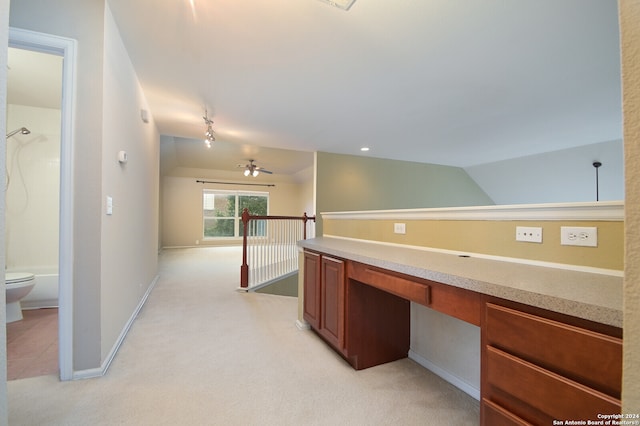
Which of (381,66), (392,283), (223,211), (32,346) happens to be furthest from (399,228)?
(223,211)

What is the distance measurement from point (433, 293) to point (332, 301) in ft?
3.39

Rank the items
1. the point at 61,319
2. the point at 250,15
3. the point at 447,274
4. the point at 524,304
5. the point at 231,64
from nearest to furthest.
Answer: the point at 524,304 → the point at 447,274 → the point at 61,319 → the point at 250,15 → the point at 231,64

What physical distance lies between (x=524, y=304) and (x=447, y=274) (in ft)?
1.00

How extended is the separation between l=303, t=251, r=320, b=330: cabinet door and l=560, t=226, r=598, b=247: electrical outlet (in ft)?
5.37

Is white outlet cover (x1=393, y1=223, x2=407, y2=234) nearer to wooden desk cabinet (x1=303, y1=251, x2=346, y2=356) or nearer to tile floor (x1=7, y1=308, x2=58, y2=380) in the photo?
wooden desk cabinet (x1=303, y1=251, x2=346, y2=356)

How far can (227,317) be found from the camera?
3.05m

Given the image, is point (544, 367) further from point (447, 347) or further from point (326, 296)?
point (326, 296)

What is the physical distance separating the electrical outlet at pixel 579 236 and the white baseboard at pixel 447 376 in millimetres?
1089

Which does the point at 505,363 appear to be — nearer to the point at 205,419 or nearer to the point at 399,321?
the point at 399,321

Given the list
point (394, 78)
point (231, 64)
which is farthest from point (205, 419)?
point (394, 78)

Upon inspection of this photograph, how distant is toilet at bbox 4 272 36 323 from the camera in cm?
250

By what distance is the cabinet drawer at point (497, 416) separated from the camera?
3.09 ft

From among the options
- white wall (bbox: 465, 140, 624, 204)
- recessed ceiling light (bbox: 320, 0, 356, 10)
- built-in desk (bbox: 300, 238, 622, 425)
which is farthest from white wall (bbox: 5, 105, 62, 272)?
white wall (bbox: 465, 140, 624, 204)

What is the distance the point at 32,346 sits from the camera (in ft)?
7.32
